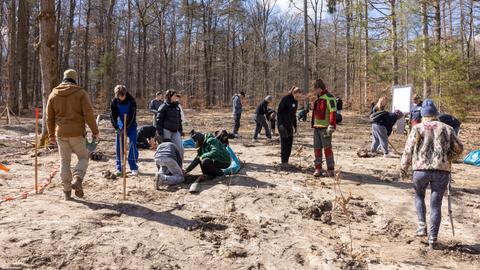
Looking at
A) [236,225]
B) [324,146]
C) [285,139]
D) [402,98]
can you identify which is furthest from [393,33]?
[236,225]

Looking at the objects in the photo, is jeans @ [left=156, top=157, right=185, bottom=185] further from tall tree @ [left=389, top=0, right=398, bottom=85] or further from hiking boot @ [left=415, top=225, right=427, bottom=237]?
tall tree @ [left=389, top=0, right=398, bottom=85]

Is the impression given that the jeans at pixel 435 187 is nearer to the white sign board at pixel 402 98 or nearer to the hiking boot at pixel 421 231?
the hiking boot at pixel 421 231

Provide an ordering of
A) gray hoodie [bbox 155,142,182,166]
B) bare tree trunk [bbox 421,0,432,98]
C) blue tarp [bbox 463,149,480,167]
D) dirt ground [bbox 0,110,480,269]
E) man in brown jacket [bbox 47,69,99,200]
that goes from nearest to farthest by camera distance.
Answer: dirt ground [bbox 0,110,480,269], man in brown jacket [bbox 47,69,99,200], gray hoodie [bbox 155,142,182,166], blue tarp [bbox 463,149,480,167], bare tree trunk [bbox 421,0,432,98]

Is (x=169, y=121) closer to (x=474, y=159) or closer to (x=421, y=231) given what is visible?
(x=421, y=231)

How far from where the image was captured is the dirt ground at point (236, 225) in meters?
4.08

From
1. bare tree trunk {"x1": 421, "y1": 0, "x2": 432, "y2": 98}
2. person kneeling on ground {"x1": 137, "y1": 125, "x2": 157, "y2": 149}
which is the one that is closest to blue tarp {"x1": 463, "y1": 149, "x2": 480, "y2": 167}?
person kneeling on ground {"x1": 137, "y1": 125, "x2": 157, "y2": 149}

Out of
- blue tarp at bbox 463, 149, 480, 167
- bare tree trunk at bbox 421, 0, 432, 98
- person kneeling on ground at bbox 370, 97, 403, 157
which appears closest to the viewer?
blue tarp at bbox 463, 149, 480, 167

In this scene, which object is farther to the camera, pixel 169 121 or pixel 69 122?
pixel 169 121

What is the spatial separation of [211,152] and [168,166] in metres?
0.83

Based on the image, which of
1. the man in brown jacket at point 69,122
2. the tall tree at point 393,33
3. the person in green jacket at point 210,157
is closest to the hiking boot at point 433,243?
the person in green jacket at point 210,157

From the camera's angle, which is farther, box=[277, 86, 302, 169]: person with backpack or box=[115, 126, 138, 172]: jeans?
box=[277, 86, 302, 169]: person with backpack

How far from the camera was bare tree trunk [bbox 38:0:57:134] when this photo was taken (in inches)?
407

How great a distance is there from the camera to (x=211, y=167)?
714 centimetres

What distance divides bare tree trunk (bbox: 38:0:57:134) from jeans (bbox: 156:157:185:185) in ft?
17.5
